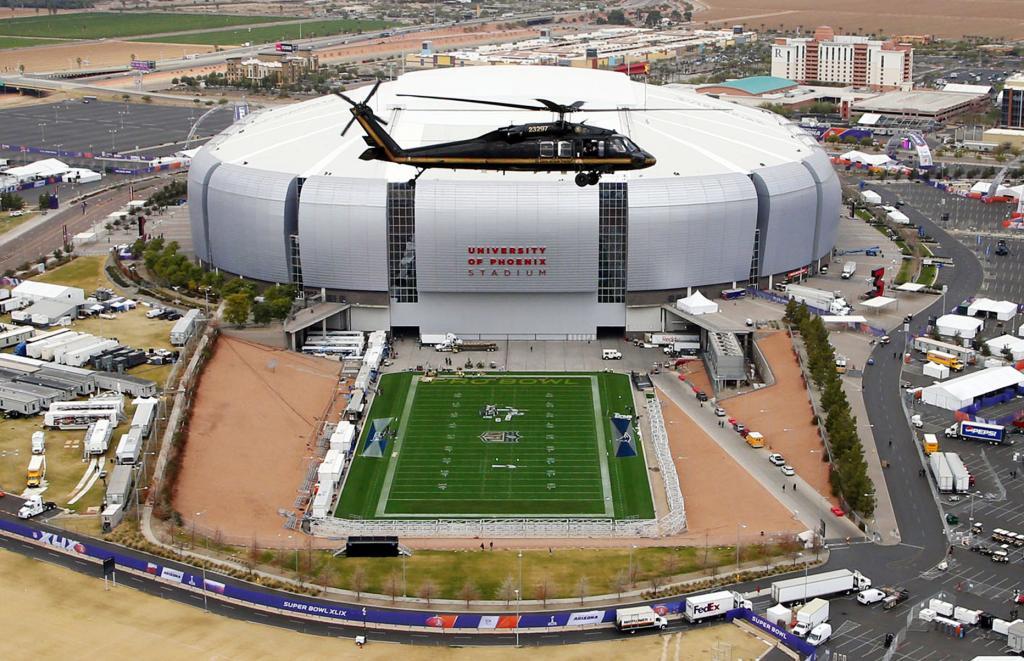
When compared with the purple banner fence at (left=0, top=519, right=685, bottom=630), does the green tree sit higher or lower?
higher

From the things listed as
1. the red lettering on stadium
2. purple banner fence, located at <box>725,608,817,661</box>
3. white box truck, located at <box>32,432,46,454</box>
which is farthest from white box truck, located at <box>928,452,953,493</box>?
white box truck, located at <box>32,432,46,454</box>

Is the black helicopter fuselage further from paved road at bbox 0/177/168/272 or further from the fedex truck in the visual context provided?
paved road at bbox 0/177/168/272

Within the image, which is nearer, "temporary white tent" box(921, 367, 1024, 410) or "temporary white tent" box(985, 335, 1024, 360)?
"temporary white tent" box(921, 367, 1024, 410)

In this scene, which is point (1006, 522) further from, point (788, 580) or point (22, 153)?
point (22, 153)


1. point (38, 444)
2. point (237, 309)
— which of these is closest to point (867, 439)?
point (237, 309)

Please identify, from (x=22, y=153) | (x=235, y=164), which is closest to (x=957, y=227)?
(x=235, y=164)

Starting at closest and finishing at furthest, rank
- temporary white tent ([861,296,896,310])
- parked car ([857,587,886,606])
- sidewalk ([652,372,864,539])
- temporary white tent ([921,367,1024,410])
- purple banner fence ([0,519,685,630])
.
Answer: purple banner fence ([0,519,685,630])
parked car ([857,587,886,606])
sidewalk ([652,372,864,539])
temporary white tent ([921,367,1024,410])
temporary white tent ([861,296,896,310])

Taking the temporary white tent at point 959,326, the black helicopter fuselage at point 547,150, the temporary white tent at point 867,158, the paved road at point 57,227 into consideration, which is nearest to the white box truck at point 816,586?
the black helicopter fuselage at point 547,150
